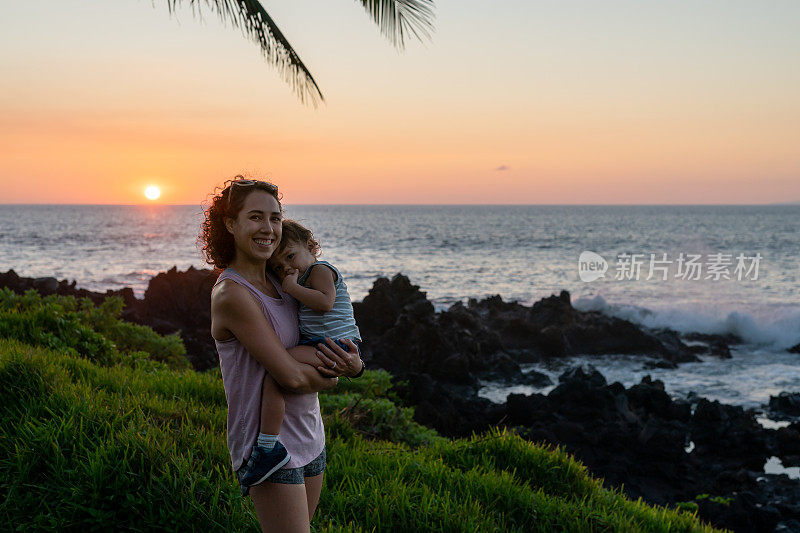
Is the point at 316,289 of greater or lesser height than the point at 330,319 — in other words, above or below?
above

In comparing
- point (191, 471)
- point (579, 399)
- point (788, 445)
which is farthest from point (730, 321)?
point (191, 471)

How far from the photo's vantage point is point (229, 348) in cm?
276

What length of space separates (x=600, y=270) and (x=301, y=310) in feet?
167

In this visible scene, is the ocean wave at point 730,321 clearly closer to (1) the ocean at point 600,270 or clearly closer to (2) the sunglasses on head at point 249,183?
(1) the ocean at point 600,270

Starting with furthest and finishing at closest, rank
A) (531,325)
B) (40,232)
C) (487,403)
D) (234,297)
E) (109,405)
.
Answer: (40,232)
(531,325)
(487,403)
(109,405)
(234,297)

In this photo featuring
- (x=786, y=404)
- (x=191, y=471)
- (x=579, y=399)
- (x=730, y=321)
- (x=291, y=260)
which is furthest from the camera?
(x=730, y=321)

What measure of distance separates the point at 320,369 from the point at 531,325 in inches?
779

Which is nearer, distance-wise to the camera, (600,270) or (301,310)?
(301,310)

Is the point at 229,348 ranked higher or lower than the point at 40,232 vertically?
higher

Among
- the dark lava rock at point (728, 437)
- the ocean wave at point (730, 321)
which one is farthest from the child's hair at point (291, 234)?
the ocean wave at point (730, 321)

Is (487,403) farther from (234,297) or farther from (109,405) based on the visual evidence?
(234,297)

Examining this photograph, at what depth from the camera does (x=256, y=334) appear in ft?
8.53

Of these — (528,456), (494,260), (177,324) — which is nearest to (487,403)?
(528,456)

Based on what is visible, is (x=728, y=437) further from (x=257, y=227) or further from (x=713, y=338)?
(x=713, y=338)
